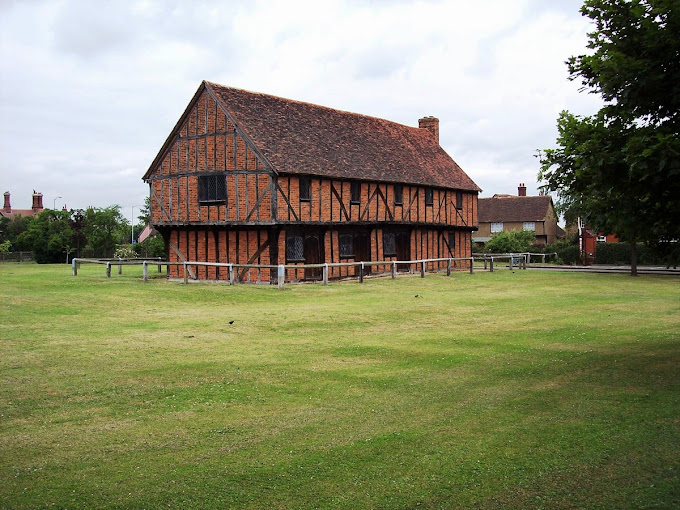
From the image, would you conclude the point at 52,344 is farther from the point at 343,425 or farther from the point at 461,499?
the point at 461,499

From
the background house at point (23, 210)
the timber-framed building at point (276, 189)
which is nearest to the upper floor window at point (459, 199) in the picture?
the timber-framed building at point (276, 189)

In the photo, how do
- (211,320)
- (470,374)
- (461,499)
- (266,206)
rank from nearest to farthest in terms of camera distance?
1. (461,499)
2. (470,374)
3. (211,320)
4. (266,206)

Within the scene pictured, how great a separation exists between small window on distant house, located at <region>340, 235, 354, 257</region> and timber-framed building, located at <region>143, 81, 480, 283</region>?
50 mm

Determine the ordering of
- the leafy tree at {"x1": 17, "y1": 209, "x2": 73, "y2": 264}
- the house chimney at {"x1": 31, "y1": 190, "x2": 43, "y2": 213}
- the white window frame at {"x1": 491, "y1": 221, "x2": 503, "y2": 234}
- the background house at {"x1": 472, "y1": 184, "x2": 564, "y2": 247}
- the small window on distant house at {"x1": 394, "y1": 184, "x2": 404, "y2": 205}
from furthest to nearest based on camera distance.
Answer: the house chimney at {"x1": 31, "y1": 190, "x2": 43, "y2": 213}
the white window frame at {"x1": 491, "y1": 221, "x2": 503, "y2": 234}
the background house at {"x1": 472, "y1": 184, "x2": 564, "y2": 247}
the leafy tree at {"x1": 17, "y1": 209, "x2": 73, "y2": 264}
the small window on distant house at {"x1": 394, "y1": 184, "x2": 404, "y2": 205}

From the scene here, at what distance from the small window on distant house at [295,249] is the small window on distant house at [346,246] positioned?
2815 millimetres

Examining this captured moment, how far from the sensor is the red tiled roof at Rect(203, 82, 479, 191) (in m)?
30.1

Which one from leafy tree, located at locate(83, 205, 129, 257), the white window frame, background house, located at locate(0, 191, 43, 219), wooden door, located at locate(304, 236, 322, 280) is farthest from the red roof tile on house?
background house, located at locate(0, 191, 43, 219)

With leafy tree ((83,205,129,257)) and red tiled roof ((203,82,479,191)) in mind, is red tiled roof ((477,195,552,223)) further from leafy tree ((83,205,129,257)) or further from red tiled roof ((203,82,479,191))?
leafy tree ((83,205,129,257))

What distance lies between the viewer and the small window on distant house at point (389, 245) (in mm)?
35678

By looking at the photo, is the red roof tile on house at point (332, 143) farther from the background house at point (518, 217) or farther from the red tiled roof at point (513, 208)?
the red tiled roof at point (513, 208)

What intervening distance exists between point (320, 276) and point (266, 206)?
474 centimetres

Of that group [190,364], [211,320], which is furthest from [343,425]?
[211,320]

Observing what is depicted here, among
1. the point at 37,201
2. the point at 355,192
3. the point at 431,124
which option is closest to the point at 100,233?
the point at 431,124

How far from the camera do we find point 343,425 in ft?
26.1
